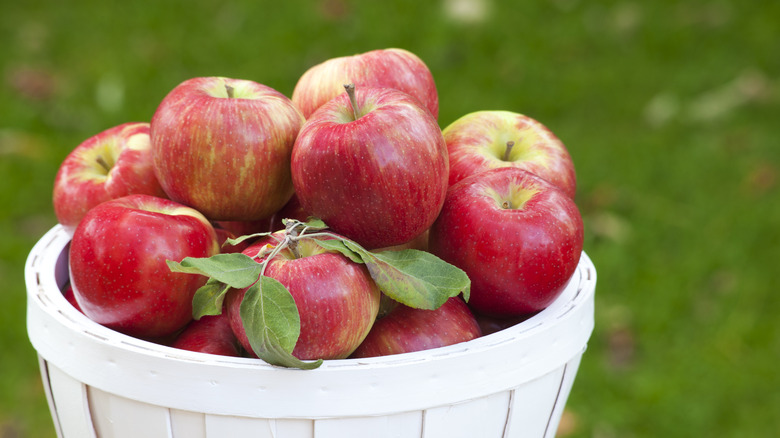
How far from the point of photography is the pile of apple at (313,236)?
99 centimetres

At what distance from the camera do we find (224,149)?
112 centimetres

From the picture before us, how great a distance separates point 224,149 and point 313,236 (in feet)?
0.64

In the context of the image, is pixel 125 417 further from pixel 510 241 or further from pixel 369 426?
pixel 510 241

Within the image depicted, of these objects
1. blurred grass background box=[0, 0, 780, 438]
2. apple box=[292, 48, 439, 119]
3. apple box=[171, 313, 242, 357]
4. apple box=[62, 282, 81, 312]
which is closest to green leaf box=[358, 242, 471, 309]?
apple box=[171, 313, 242, 357]

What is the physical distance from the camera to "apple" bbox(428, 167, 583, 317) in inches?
43.4

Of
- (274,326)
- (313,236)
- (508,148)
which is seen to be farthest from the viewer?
(508,148)

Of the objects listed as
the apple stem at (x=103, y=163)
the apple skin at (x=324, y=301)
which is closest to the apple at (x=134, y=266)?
the apple skin at (x=324, y=301)

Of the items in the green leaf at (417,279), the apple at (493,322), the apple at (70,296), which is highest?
the green leaf at (417,279)

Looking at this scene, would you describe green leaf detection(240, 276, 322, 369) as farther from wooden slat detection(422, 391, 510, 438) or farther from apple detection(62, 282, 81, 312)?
apple detection(62, 282, 81, 312)

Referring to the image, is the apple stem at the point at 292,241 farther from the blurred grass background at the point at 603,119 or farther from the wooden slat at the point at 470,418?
the blurred grass background at the point at 603,119

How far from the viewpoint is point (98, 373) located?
1021 mm

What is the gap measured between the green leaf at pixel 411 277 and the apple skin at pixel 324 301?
0.01 meters

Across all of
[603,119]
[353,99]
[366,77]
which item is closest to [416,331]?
[353,99]

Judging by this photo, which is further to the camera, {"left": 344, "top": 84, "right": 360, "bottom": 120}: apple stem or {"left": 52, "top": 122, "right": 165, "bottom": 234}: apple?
{"left": 52, "top": 122, "right": 165, "bottom": 234}: apple
